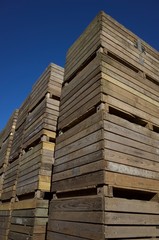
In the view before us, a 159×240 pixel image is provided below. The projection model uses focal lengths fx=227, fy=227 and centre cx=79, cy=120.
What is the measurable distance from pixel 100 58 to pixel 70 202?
9.43 ft

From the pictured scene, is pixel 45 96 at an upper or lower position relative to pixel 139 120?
upper

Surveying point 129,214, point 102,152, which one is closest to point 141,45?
point 102,152

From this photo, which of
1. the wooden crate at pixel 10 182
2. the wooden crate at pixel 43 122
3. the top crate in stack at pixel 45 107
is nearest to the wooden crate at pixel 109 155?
the wooden crate at pixel 43 122

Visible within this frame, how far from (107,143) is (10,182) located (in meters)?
4.54

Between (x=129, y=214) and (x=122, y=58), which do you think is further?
(x=122, y=58)

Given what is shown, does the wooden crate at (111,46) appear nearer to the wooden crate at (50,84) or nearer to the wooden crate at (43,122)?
the wooden crate at (50,84)

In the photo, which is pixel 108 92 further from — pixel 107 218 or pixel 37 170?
pixel 37 170

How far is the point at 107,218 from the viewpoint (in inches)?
126

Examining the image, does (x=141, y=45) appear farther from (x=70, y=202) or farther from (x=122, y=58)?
(x=70, y=202)

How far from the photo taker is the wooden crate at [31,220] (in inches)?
186

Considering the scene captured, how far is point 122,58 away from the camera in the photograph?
5207mm

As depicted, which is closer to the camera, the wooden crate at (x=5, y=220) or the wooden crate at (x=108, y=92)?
the wooden crate at (x=108, y=92)

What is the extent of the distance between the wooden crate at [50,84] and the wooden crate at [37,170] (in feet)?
5.39

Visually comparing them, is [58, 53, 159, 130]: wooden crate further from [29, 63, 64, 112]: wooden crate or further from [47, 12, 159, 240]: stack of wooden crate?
[29, 63, 64, 112]: wooden crate
